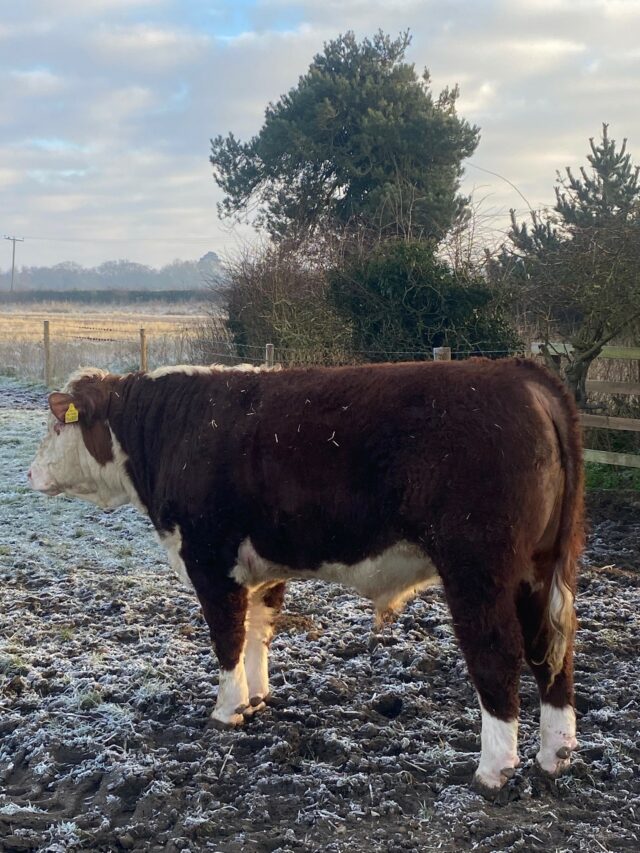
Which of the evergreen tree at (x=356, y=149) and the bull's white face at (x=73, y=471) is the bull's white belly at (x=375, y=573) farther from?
the evergreen tree at (x=356, y=149)

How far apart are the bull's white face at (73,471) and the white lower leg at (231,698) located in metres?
1.29

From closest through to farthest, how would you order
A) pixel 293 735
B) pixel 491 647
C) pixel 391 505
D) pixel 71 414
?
1. pixel 491 647
2. pixel 391 505
3. pixel 293 735
4. pixel 71 414

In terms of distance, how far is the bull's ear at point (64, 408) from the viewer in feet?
14.0

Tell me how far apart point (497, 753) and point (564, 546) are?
888 millimetres

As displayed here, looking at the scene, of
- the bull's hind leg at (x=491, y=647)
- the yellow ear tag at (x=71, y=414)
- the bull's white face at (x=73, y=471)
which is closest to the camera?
the bull's hind leg at (x=491, y=647)

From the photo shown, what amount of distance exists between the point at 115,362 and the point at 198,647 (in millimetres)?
15682

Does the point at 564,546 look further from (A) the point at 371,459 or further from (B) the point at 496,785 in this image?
(B) the point at 496,785

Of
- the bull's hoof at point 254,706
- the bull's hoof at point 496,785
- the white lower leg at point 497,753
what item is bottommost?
the bull's hoof at point 254,706

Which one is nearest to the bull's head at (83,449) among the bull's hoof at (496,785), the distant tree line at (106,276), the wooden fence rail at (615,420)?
the bull's hoof at (496,785)

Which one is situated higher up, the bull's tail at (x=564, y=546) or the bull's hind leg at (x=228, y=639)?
the bull's tail at (x=564, y=546)

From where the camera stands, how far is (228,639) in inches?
147

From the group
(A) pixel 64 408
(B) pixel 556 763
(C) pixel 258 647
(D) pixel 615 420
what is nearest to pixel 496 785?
(B) pixel 556 763

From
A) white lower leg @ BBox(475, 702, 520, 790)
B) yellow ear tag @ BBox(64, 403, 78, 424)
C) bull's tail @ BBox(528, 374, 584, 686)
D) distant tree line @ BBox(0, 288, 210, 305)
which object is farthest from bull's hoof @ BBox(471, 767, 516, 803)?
distant tree line @ BBox(0, 288, 210, 305)

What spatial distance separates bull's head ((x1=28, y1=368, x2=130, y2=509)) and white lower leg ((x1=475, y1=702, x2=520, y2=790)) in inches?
94.0
